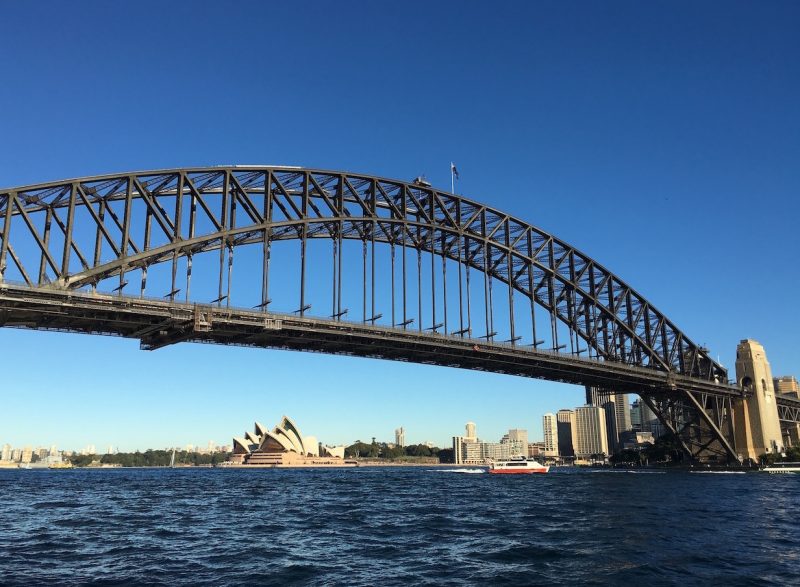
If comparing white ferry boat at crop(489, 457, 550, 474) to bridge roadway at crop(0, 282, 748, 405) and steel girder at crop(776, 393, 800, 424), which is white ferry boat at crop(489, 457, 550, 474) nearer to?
bridge roadway at crop(0, 282, 748, 405)

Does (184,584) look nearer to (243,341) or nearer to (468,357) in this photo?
(243,341)

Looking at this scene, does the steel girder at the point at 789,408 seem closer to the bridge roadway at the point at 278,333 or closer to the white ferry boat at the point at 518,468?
the bridge roadway at the point at 278,333

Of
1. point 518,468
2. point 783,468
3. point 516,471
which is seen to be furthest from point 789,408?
point 516,471

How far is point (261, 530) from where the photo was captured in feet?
101

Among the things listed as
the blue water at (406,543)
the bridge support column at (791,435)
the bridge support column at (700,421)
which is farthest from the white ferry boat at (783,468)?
the blue water at (406,543)

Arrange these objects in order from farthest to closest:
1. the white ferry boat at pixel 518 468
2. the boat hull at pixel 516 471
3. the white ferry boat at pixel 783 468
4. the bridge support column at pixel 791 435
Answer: the bridge support column at pixel 791 435 < the white ferry boat at pixel 518 468 < the boat hull at pixel 516 471 < the white ferry boat at pixel 783 468

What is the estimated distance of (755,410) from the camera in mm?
105750

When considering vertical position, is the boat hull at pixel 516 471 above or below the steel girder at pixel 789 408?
below

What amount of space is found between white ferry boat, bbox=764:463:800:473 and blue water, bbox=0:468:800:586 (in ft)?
166

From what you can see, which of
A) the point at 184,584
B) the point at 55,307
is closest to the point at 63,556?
the point at 184,584

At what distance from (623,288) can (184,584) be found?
3740 inches

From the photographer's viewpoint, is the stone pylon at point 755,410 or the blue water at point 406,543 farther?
the stone pylon at point 755,410

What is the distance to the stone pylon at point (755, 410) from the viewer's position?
105 m

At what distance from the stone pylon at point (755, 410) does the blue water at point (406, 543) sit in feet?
217
